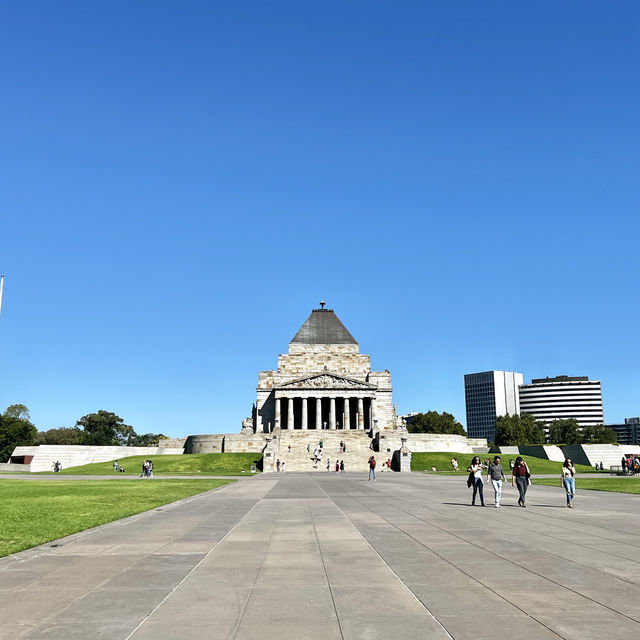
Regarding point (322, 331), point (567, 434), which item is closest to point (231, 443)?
point (322, 331)

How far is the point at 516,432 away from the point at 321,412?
45.3m

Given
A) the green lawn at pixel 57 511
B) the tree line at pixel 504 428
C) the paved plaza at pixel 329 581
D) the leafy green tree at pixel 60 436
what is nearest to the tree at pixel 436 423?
the tree line at pixel 504 428

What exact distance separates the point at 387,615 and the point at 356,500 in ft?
65.6

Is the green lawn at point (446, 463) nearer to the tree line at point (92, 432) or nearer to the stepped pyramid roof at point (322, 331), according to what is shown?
the stepped pyramid roof at point (322, 331)

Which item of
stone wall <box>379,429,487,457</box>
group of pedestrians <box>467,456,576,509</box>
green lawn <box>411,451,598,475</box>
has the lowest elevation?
green lawn <box>411,451,598,475</box>

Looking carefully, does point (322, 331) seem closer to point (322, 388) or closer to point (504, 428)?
point (322, 388)

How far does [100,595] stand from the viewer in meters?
8.75

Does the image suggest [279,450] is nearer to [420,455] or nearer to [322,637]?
[420,455]

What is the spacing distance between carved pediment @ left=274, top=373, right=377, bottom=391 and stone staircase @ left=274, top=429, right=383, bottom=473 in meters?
15.1

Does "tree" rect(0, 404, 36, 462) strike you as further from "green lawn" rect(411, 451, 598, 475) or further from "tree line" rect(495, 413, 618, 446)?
"tree line" rect(495, 413, 618, 446)

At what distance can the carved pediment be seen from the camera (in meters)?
100

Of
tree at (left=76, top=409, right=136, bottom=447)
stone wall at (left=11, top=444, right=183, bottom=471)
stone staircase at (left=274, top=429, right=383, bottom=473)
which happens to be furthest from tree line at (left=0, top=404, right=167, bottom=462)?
stone staircase at (left=274, top=429, right=383, bottom=473)

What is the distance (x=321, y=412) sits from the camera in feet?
351

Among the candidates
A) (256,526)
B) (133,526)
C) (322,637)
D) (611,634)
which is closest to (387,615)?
(322,637)
